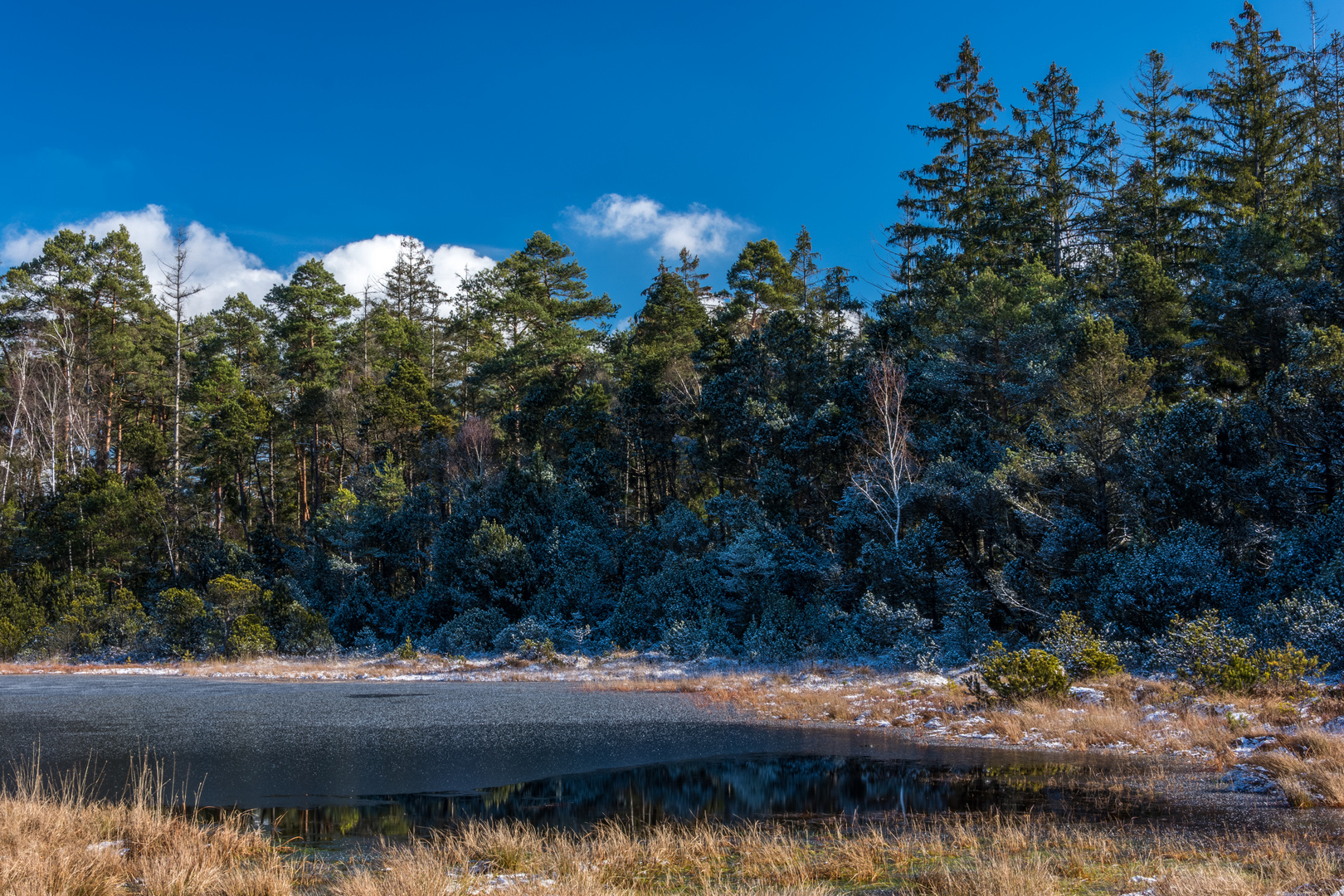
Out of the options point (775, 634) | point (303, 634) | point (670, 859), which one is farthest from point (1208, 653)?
point (303, 634)

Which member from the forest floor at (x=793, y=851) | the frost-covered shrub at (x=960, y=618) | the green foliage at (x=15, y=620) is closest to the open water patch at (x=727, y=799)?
the forest floor at (x=793, y=851)

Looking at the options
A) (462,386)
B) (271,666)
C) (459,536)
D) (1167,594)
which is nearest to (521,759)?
(1167,594)

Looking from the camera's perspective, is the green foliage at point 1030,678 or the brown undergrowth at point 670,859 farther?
the green foliage at point 1030,678

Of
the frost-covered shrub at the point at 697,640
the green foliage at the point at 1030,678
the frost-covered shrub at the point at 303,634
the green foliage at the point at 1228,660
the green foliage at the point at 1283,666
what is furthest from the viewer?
the frost-covered shrub at the point at 303,634

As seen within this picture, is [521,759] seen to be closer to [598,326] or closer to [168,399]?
[598,326]

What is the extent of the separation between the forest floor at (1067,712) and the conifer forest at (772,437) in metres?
3.06

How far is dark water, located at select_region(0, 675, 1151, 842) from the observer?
11.5 m

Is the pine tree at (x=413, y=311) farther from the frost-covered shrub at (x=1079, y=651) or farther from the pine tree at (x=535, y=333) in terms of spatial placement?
the frost-covered shrub at (x=1079, y=651)

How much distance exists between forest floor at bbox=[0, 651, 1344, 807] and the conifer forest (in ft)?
10.0

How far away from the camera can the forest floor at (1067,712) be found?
487 inches

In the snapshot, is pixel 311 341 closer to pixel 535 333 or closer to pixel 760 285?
pixel 535 333

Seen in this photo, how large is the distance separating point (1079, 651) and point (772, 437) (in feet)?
63.7

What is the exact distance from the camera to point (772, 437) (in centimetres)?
3812

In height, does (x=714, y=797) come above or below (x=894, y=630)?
below
